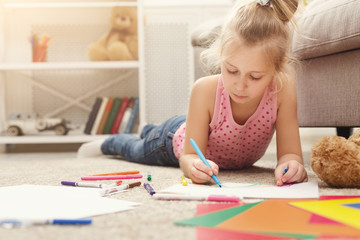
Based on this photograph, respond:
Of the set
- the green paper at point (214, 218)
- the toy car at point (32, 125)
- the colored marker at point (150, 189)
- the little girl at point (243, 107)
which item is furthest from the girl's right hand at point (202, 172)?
the toy car at point (32, 125)

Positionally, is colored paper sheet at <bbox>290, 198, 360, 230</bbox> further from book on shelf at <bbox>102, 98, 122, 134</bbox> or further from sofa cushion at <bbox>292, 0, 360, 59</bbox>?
book on shelf at <bbox>102, 98, 122, 134</bbox>

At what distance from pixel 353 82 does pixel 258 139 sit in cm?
29

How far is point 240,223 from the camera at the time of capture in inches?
20.5

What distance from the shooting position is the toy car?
2.14m

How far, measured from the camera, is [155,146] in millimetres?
1279

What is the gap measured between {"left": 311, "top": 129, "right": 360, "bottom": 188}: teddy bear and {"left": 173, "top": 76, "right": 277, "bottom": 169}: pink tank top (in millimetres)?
225

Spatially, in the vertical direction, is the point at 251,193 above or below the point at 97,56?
below

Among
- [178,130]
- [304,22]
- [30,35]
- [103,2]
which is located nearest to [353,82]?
[304,22]

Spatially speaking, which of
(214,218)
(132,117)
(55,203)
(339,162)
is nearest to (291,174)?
(339,162)

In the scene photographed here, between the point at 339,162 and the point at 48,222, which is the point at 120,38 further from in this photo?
the point at 48,222

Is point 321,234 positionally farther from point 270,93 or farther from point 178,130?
point 178,130

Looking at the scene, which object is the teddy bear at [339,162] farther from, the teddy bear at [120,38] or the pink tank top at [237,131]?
the teddy bear at [120,38]

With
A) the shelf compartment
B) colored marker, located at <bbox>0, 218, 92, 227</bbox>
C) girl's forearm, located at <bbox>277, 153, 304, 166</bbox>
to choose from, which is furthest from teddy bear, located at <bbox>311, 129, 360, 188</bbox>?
the shelf compartment

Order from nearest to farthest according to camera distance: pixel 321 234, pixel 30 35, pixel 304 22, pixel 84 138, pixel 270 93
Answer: pixel 321 234 → pixel 270 93 → pixel 304 22 → pixel 84 138 → pixel 30 35
